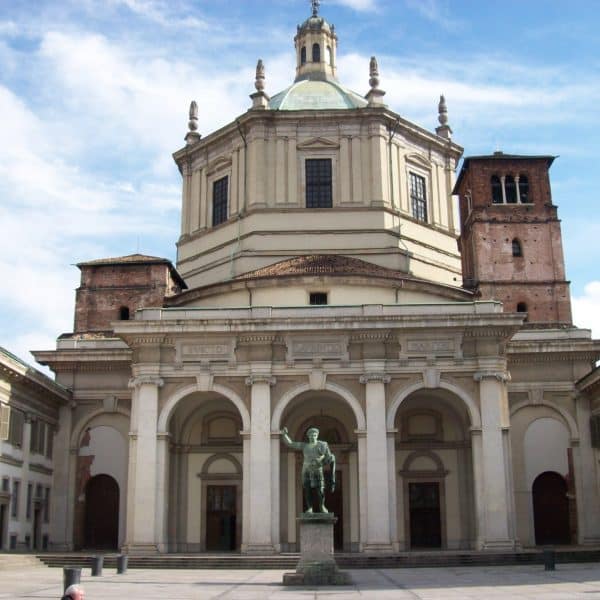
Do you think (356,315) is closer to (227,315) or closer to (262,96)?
(227,315)

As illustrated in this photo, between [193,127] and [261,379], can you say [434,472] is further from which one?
[193,127]

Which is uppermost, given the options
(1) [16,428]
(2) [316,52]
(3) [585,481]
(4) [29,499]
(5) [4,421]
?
(2) [316,52]

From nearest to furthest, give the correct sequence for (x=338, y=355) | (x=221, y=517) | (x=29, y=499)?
(x=338, y=355) → (x=29, y=499) → (x=221, y=517)

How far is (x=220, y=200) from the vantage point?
143 ft

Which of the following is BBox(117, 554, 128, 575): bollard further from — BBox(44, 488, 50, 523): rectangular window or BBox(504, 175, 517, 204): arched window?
BBox(504, 175, 517, 204): arched window

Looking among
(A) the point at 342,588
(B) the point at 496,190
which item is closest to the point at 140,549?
(A) the point at 342,588

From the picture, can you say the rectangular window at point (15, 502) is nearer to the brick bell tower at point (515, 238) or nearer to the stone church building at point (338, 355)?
the stone church building at point (338, 355)

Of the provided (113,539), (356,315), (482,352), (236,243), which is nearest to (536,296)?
(482,352)

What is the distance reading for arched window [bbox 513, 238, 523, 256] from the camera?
131ft

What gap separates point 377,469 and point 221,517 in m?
7.54

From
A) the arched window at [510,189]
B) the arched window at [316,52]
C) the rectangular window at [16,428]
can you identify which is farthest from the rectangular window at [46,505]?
the arched window at [316,52]

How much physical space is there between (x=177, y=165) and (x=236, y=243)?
7355 mm

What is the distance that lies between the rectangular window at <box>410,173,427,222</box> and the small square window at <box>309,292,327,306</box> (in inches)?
352

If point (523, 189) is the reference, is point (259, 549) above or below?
below
